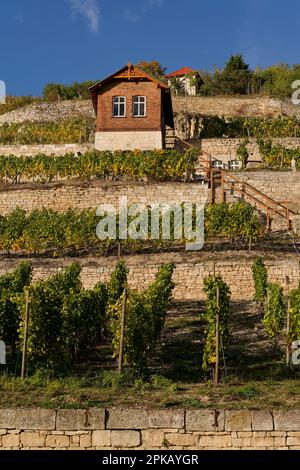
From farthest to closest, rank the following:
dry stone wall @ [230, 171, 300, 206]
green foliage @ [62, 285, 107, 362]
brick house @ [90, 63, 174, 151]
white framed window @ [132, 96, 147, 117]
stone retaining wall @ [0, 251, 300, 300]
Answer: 1. white framed window @ [132, 96, 147, 117]
2. brick house @ [90, 63, 174, 151]
3. dry stone wall @ [230, 171, 300, 206]
4. stone retaining wall @ [0, 251, 300, 300]
5. green foliage @ [62, 285, 107, 362]

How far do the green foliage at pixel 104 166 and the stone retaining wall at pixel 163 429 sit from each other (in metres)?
19.9

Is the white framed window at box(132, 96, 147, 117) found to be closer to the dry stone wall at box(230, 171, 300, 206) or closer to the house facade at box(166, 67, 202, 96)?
the dry stone wall at box(230, 171, 300, 206)

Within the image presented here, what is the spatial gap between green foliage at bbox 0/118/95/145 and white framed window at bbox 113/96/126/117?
449 cm

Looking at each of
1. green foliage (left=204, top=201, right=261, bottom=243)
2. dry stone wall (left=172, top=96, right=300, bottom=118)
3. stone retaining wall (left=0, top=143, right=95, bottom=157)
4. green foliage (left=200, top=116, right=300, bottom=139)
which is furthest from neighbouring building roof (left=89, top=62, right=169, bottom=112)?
dry stone wall (left=172, top=96, right=300, bottom=118)

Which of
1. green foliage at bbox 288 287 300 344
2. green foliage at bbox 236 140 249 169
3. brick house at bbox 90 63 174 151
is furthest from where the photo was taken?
green foliage at bbox 236 140 249 169

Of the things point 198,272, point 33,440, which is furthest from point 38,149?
point 33,440

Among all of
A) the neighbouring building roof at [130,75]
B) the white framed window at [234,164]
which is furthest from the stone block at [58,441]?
the white framed window at [234,164]

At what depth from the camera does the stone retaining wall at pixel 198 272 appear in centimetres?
2070

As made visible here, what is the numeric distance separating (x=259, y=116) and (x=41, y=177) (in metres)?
20.2

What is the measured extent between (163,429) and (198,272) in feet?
37.0

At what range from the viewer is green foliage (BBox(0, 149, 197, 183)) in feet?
95.1

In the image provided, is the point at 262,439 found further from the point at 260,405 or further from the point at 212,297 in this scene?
the point at 212,297

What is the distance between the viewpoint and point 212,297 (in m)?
14.2

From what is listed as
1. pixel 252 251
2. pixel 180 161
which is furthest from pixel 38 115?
pixel 252 251
